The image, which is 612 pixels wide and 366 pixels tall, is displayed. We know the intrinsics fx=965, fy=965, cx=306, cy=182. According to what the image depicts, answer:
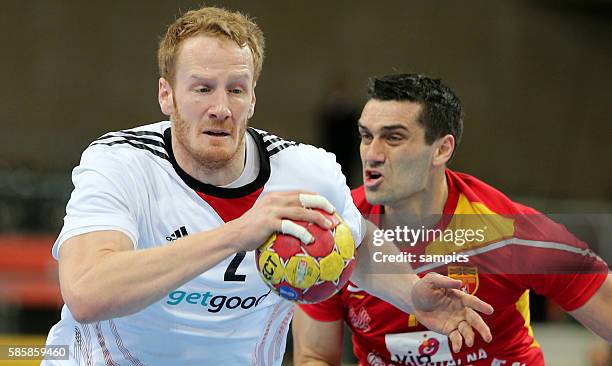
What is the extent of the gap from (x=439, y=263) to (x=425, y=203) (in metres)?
0.42

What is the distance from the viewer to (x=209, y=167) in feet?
16.2

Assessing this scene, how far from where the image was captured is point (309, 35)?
712 inches

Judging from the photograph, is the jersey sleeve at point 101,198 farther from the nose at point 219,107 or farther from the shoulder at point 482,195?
Answer: the shoulder at point 482,195

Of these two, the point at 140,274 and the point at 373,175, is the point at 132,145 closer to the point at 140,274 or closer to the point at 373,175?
the point at 140,274

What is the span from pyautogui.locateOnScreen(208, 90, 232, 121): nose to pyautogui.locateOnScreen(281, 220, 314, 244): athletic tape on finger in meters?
1.01

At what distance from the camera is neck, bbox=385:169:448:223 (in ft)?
21.2

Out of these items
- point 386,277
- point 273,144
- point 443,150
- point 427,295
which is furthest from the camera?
point 443,150

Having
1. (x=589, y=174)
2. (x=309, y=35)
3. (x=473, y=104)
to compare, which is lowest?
(x=589, y=174)

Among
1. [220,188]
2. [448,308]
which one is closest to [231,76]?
[220,188]

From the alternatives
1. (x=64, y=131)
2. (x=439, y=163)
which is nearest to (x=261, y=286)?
(x=439, y=163)

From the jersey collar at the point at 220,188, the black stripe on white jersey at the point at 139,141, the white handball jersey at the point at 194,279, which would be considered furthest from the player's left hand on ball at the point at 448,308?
the black stripe on white jersey at the point at 139,141

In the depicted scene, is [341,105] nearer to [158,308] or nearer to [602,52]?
[602,52]

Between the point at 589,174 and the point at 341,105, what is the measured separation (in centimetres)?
686

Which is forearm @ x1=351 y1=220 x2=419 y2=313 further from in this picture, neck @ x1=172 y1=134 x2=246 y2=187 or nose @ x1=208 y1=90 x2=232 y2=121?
nose @ x1=208 y1=90 x2=232 y2=121
